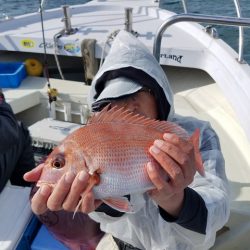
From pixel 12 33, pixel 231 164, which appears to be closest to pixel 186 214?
pixel 231 164

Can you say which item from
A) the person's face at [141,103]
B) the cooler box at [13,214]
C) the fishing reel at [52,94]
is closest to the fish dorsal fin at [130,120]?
the person's face at [141,103]

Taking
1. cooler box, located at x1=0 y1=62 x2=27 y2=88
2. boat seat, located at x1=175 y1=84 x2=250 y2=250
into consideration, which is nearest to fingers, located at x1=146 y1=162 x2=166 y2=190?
boat seat, located at x1=175 y1=84 x2=250 y2=250

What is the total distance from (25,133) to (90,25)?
2544 millimetres

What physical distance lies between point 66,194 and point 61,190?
0.03 metres

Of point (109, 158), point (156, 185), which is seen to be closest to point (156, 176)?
point (156, 185)

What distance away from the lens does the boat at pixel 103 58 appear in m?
2.11

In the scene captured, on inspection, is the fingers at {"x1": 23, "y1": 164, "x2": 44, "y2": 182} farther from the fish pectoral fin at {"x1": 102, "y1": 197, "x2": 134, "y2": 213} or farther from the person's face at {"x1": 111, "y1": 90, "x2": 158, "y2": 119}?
the person's face at {"x1": 111, "y1": 90, "x2": 158, "y2": 119}

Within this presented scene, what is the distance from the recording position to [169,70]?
430cm

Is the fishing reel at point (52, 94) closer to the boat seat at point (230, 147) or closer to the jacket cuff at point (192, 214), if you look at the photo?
the boat seat at point (230, 147)

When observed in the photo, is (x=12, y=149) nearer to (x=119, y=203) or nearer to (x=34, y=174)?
(x=34, y=174)

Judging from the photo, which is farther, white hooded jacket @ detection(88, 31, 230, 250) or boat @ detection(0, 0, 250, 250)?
boat @ detection(0, 0, 250, 250)

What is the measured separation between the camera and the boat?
2113 mm

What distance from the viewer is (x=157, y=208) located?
144 cm

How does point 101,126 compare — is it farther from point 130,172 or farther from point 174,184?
point 174,184
